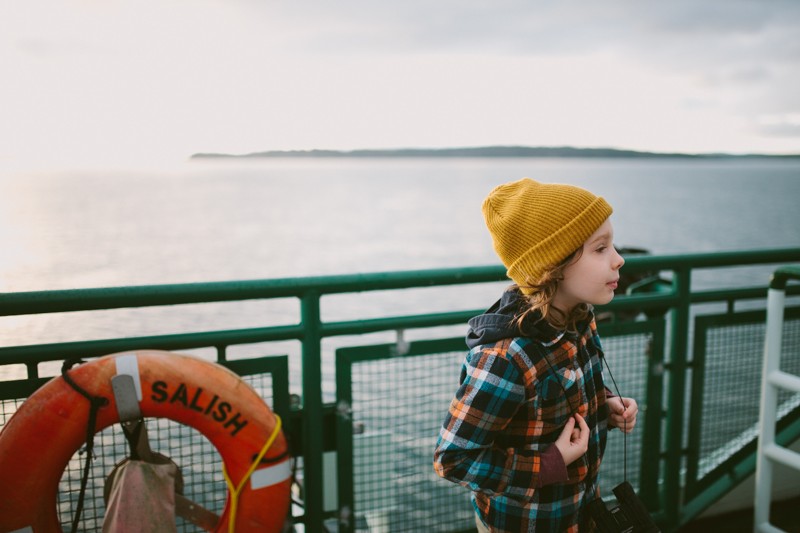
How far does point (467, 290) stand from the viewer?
1677 centimetres

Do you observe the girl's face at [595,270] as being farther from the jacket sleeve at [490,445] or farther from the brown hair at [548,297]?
the jacket sleeve at [490,445]

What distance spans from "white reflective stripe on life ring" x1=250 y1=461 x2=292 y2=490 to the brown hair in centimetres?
97

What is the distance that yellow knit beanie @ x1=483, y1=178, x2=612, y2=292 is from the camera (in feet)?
5.58

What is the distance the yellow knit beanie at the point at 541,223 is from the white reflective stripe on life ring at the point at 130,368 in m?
1.10

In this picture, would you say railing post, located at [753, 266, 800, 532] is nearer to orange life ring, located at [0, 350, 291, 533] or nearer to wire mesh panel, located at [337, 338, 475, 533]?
wire mesh panel, located at [337, 338, 475, 533]

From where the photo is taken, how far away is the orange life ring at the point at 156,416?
6.72ft

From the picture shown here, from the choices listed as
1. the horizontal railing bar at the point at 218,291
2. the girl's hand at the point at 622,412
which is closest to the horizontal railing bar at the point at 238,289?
the horizontal railing bar at the point at 218,291

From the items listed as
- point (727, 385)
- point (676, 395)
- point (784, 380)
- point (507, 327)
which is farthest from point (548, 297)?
point (727, 385)

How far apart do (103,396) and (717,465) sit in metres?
2.65

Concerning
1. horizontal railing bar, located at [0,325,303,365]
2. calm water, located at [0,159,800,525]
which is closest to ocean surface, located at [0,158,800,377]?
calm water, located at [0,159,800,525]

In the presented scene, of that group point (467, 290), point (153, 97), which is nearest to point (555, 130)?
point (153, 97)

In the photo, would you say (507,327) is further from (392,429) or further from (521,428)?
(392,429)

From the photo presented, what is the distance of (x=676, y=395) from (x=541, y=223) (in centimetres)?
185

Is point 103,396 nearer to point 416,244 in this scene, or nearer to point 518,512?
point 518,512
